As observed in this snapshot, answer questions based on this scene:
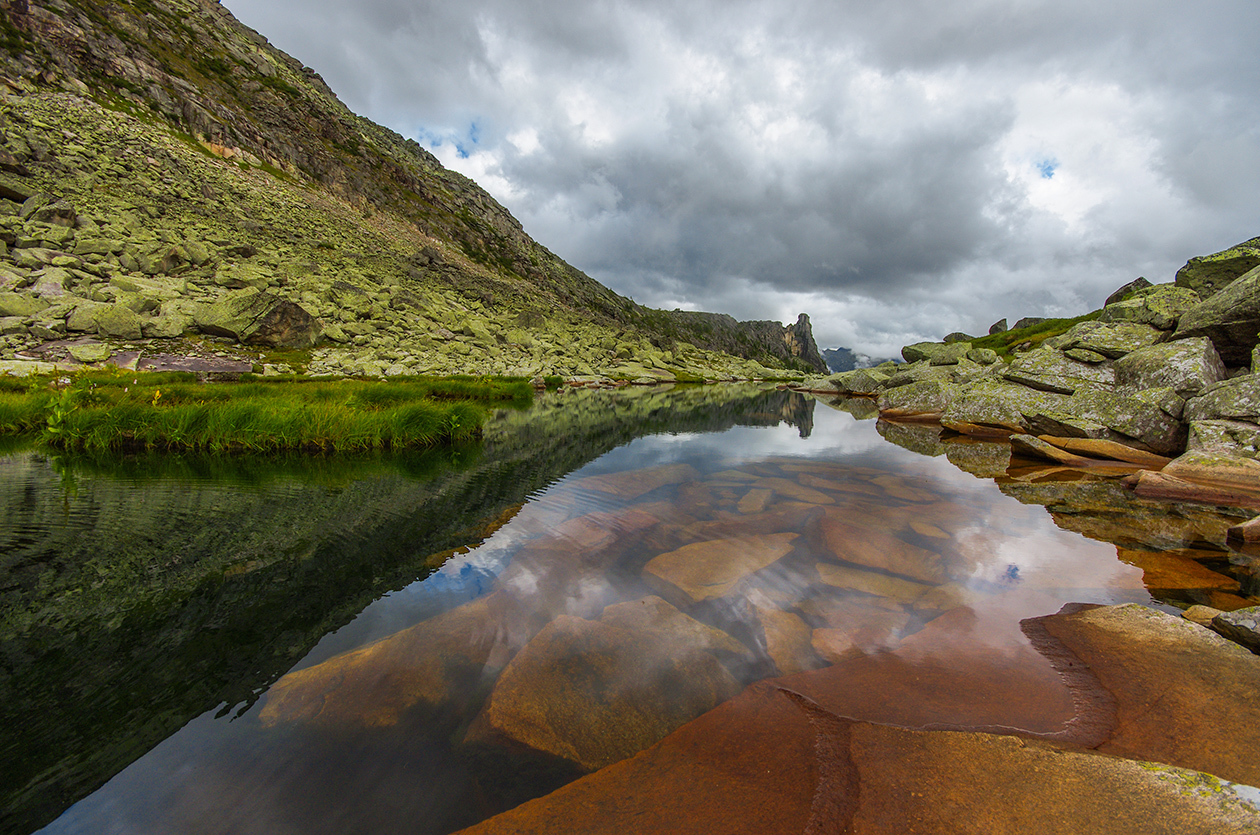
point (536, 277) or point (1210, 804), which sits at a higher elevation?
point (536, 277)

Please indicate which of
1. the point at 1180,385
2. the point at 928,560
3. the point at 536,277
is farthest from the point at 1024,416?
the point at 536,277

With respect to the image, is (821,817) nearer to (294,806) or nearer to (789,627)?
(789,627)

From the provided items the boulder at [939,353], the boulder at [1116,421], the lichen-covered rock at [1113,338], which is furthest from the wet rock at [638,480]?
the boulder at [939,353]

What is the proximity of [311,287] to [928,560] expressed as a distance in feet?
159

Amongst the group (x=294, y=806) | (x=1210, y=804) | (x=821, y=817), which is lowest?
(x=294, y=806)

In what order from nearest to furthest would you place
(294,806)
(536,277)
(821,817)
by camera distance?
(821,817) → (294,806) → (536,277)

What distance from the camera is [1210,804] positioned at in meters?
2.16

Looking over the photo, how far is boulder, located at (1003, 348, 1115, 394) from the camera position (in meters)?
15.9

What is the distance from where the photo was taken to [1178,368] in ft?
42.0

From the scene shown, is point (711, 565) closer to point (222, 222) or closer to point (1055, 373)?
point (1055, 373)

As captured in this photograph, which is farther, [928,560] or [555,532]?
[555,532]

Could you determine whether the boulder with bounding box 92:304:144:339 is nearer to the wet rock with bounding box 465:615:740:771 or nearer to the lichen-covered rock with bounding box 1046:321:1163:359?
the wet rock with bounding box 465:615:740:771

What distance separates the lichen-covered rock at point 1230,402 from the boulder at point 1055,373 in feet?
15.3

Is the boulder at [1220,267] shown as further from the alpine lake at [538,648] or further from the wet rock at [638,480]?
the wet rock at [638,480]
